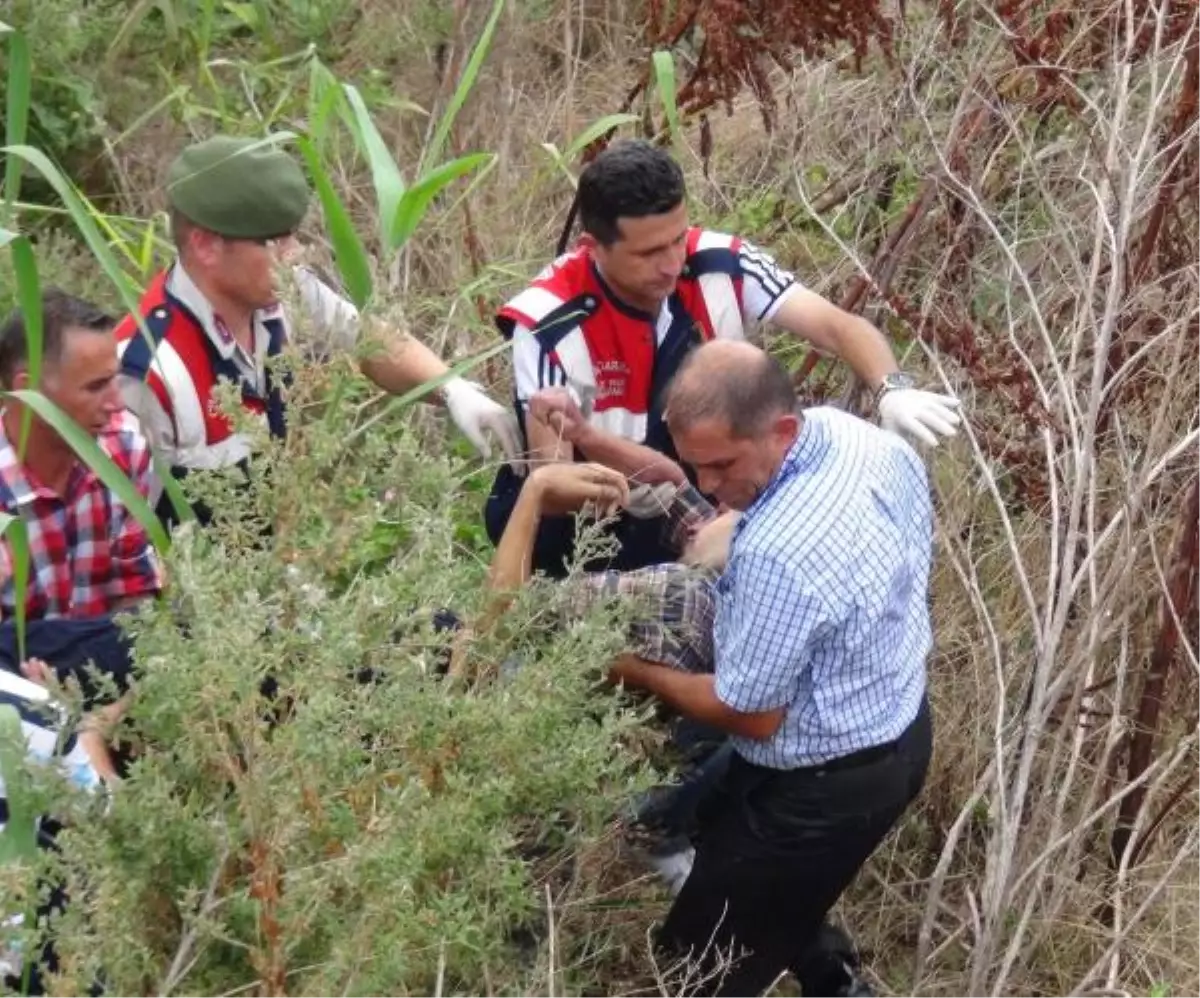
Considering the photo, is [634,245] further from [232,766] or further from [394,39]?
[394,39]

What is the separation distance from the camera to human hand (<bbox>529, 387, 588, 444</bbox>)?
3.65m

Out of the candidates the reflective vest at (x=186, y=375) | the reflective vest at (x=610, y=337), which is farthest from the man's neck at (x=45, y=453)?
the reflective vest at (x=610, y=337)

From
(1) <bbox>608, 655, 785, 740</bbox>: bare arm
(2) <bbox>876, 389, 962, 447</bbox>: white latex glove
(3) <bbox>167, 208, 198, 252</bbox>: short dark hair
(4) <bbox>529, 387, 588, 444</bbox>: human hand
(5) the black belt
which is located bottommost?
(5) the black belt

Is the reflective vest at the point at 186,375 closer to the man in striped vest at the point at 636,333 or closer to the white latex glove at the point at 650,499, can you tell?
the man in striped vest at the point at 636,333

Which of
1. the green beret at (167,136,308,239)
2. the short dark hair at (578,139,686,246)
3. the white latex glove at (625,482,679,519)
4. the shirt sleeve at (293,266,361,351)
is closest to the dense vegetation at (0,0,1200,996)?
the shirt sleeve at (293,266,361,351)

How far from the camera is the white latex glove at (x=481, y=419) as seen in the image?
3.87m

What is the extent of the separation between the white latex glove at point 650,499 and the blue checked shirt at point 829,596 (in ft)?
1.29

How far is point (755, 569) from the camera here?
3.17 m

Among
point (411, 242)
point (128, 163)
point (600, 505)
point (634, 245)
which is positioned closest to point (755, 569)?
point (600, 505)

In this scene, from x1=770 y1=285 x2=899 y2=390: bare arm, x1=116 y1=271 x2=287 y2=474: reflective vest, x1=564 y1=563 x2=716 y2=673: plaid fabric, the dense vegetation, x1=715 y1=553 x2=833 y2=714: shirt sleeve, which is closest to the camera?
the dense vegetation

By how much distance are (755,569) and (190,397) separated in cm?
104

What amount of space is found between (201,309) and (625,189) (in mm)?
767

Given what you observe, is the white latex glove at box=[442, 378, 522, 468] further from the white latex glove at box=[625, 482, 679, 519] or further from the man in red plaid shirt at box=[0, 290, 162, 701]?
the man in red plaid shirt at box=[0, 290, 162, 701]

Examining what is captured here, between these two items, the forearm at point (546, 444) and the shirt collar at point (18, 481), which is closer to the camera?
the shirt collar at point (18, 481)
